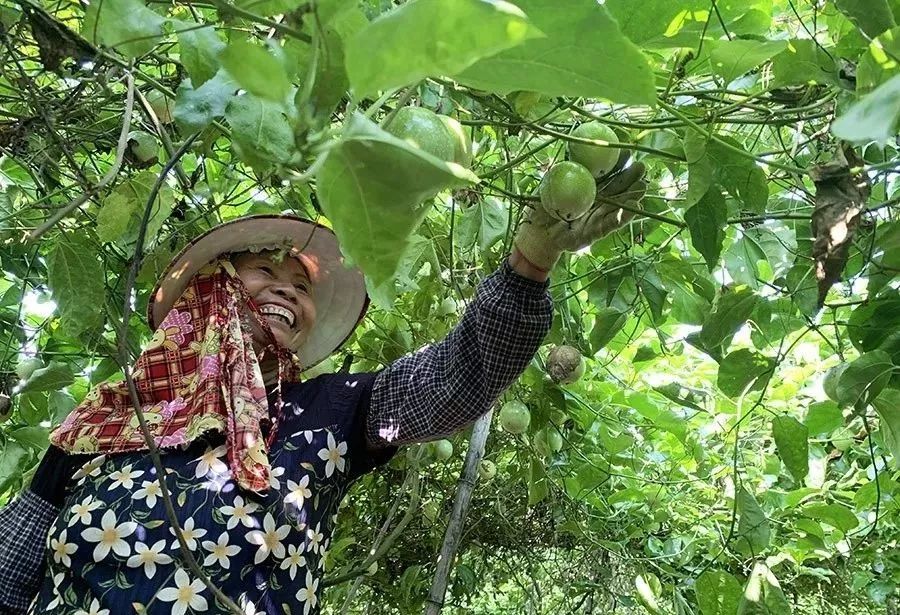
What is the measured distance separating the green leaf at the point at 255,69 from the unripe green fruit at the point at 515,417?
147 centimetres

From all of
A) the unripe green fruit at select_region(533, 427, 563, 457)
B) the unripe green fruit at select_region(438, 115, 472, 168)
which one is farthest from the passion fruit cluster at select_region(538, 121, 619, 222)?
the unripe green fruit at select_region(533, 427, 563, 457)

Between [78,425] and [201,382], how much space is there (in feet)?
0.72

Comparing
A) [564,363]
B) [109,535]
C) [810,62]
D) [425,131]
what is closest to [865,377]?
[810,62]

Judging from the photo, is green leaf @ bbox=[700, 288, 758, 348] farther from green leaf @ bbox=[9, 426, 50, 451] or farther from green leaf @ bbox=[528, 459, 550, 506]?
green leaf @ bbox=[9, 426, 50, 451]

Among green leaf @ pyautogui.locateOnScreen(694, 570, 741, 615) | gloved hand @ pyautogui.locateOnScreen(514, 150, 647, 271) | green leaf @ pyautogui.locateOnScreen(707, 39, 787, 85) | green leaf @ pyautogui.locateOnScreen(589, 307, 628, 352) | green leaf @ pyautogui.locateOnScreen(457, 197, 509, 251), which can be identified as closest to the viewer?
green leaf @ pyautogui.locateOnScreen(707, 39, 787, 85)

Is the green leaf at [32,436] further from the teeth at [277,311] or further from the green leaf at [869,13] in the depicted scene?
the green leaf at [869,13]

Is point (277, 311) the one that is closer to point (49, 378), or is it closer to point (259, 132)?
point (49, 378)

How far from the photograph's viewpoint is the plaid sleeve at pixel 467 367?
115 cm

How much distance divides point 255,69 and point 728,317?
112 cm

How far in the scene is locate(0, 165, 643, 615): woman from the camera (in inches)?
45.0

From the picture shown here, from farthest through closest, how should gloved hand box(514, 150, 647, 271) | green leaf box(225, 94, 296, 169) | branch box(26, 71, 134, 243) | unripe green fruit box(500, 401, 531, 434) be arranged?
unripe green fruit box(500, 401, 531, 434) → gloved hand box(514, 150, 647, 271) → branch box(26, 71, 134, 243) → green leaf box(225, 94, 296, 169)

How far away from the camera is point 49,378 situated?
1666 mm

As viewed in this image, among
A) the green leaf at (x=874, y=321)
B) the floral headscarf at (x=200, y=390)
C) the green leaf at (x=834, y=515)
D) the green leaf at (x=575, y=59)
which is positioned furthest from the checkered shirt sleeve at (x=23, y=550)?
the green leaf at (x=834, y=515)

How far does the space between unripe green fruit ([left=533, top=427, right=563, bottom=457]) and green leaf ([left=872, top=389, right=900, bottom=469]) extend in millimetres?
895
